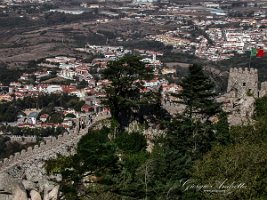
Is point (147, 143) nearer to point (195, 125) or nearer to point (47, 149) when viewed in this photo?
point (195, 125)

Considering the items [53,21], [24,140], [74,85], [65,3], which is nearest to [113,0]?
[65,3]

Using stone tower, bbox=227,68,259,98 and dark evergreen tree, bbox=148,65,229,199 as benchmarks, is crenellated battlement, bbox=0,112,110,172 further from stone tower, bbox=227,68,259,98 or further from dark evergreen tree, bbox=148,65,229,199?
stone tower, bbox=227,68,259,98

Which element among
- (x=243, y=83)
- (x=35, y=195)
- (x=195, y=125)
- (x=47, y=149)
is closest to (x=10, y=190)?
(x=35, y=195)

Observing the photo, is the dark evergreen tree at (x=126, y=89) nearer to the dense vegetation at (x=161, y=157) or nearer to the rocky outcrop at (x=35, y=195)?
the dense vegetation at (x=161, y=157)

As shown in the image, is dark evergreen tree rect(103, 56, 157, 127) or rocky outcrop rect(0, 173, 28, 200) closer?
rocky outcrop rect(0, 173, 28, 200)

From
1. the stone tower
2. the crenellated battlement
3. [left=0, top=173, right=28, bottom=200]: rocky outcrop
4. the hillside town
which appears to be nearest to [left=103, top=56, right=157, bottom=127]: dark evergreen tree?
the hillside town

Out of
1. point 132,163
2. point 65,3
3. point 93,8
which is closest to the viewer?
point 132,163

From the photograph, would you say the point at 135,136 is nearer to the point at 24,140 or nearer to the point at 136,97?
the point at 136,97

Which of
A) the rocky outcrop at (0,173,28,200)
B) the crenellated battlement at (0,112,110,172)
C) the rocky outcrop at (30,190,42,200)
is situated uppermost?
the rocky outcrop at (0,173,28,200)
